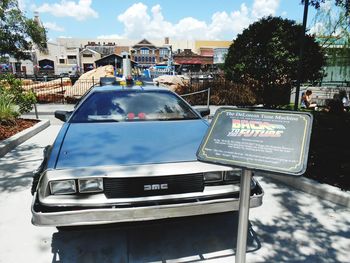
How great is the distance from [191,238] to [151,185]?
933mm

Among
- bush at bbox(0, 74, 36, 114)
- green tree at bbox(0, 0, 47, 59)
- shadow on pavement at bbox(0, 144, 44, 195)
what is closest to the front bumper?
shadow on pavement at bbox(0, 144, 44, 195)

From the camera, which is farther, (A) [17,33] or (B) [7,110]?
(A) [17,33]

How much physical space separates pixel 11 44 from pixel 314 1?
10.1 metres

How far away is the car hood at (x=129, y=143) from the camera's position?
2.81m

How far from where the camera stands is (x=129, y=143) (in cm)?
319

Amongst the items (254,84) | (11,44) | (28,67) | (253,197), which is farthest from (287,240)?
(28,67)

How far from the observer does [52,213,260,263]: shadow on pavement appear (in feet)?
9.37

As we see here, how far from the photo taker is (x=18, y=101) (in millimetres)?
8867

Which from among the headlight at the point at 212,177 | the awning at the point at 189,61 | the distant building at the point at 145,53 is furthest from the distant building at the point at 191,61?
the headlight at the point at 212,177

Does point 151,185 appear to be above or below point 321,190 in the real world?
above

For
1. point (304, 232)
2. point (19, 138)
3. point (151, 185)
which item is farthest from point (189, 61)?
point (151, 185)

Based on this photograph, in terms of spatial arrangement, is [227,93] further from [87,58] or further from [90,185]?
[87,58]

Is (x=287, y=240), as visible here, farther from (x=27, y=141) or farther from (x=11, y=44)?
(x=11, y=44)

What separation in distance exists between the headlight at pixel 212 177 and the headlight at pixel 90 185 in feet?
3.11
